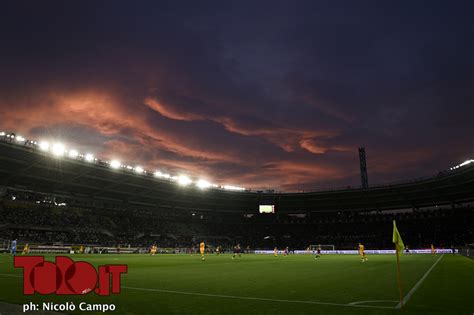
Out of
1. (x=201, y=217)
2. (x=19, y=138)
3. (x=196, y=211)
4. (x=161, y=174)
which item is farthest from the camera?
(x=196, y=211)

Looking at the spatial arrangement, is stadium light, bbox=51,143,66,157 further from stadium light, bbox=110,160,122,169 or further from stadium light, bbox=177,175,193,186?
stadium light, bbox=177,175,193,186

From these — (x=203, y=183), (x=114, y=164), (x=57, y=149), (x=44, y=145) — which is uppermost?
(x=44, y=145)

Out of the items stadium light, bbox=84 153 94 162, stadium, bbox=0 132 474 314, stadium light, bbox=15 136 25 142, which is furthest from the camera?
stadium light, bbox=84 153 94 162

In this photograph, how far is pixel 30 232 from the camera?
61281mm

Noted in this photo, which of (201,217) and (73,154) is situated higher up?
(73,154)

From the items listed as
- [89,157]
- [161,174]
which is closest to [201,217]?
[161,174]

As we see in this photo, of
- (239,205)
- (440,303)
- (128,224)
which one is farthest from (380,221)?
(440,303)

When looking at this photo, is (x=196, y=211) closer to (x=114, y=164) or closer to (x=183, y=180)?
(x=183, y=180)

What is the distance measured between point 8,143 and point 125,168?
2111 centimetres

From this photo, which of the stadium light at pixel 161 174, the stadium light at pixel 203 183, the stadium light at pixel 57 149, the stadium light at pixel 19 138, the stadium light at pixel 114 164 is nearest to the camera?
the stadium light at pixel 19 138

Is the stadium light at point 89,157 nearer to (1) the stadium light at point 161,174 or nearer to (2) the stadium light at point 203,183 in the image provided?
(1) the stadium light at point 161,174

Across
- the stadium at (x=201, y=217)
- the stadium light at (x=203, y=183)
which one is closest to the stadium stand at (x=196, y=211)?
the stadium at (x=201, y=217)

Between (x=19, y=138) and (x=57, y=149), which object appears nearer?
(x=19, y=138)

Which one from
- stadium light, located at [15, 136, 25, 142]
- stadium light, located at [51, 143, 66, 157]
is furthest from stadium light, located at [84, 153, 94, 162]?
stadium light, located at [15, 136, 25, 142]
